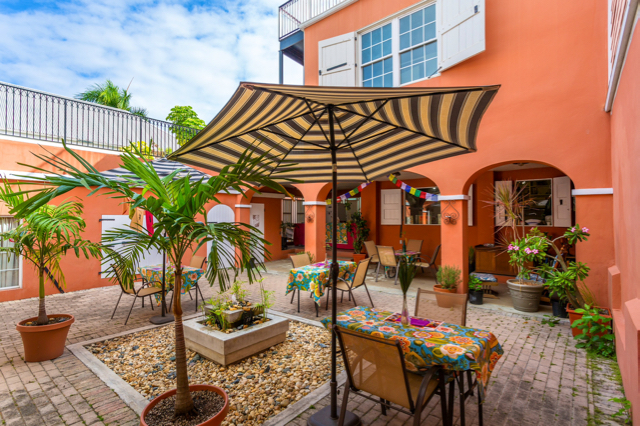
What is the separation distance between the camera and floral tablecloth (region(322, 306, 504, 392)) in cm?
203

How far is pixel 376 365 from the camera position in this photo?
2.09m

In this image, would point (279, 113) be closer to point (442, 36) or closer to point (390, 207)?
point (442, 36)

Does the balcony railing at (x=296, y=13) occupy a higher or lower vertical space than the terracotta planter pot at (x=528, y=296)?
higher

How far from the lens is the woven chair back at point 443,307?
2947 mm

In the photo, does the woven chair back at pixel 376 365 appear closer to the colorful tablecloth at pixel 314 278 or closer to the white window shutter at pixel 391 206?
the colorful tablecloth at pixel 314 278

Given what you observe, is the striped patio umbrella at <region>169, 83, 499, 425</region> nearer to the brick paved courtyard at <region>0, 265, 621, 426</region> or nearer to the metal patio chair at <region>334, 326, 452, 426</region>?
the metal patio chair at <region>334, 326, 452, 426</region>

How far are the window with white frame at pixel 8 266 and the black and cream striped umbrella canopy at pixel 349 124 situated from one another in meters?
5.86

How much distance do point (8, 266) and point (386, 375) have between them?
303 inches

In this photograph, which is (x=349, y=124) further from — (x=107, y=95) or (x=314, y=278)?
(x=107, y=95)

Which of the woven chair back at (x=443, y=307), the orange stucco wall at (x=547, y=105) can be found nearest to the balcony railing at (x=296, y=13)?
the orange stucco wall at (x=547, y=105)

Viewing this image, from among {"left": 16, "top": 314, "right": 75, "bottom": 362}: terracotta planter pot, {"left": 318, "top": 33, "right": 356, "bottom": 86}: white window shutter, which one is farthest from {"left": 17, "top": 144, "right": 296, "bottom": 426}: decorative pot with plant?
{"left": 318, "top": 33, "right": 356, "bottom": 86}: white window shutter

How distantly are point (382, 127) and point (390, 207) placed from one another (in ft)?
25.3

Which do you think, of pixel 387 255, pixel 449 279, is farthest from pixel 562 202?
pixel 387 255

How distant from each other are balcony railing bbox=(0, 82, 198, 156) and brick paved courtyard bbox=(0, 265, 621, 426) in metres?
3.48
